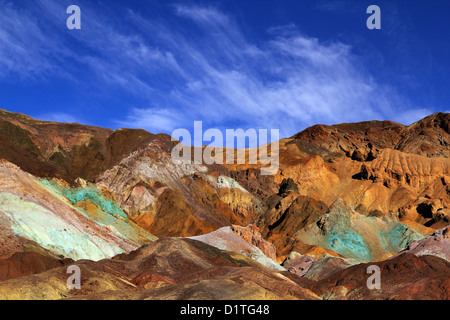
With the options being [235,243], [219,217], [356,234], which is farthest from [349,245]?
[219,217]

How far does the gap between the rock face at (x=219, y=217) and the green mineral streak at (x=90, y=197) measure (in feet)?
0.72

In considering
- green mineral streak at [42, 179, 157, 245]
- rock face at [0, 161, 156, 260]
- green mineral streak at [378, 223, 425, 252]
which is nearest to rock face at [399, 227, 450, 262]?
green mineral streak at [378, 223, 425, 252]

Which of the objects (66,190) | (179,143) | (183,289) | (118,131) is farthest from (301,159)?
(183,289)

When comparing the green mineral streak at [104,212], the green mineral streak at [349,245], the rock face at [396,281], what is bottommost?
the rock face at [396,281]

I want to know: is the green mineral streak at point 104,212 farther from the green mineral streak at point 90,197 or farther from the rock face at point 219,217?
the rock face at point 219,217

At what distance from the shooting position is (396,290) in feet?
121

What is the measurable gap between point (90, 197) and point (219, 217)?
23.8 m

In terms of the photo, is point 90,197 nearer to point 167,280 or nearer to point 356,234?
point 356,234

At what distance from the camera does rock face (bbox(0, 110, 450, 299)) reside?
115 ft

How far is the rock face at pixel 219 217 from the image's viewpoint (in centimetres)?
3500

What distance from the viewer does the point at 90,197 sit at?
2630 inches

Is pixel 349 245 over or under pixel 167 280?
over

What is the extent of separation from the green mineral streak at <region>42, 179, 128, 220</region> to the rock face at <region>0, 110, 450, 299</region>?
219 millimetres

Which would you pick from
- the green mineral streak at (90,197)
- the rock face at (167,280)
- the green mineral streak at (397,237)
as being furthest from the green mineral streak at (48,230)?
the green mineral streak at (397,237)
